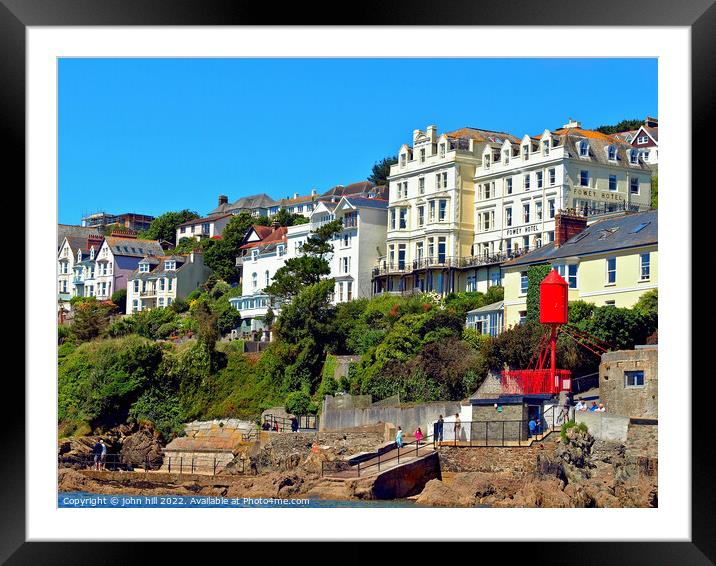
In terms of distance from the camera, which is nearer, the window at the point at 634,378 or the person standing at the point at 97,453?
the window at the point at 634,378

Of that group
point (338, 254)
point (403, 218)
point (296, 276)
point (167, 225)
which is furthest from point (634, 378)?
point (167, 225)

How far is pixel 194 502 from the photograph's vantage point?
85.7 ft

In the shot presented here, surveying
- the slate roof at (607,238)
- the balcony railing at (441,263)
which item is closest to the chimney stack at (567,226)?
the slate roof at (607,238)

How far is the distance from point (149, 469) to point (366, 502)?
11700 mm

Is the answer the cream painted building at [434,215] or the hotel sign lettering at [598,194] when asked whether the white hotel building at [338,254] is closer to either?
the cream painted building at [434,215]

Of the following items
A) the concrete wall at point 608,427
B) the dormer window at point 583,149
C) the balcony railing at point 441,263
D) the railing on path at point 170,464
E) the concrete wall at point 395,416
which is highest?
the dormer window at point 583,149

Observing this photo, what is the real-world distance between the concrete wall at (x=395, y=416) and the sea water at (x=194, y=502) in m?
5.25

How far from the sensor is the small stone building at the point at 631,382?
25.2m

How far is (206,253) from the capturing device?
55562mm

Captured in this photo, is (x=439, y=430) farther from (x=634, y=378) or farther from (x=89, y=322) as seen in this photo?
(x=89, y=322)

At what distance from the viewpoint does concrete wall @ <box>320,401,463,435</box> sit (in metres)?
30.5

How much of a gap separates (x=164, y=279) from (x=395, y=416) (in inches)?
975
